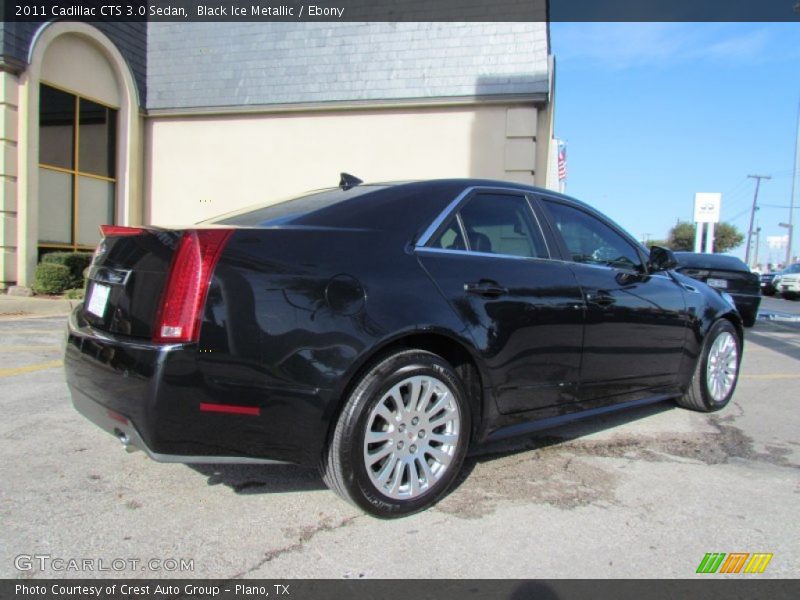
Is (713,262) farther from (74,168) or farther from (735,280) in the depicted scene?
(74,168)

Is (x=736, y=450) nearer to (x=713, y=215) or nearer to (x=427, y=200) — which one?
(x=427, y=200)

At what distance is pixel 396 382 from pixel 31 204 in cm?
1080

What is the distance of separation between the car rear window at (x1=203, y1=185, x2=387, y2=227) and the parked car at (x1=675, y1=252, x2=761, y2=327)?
28.0ft

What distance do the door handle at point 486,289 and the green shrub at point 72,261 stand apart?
10112mm

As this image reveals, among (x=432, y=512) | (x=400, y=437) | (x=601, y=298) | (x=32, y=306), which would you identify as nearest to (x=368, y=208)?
(x=400, y=437)

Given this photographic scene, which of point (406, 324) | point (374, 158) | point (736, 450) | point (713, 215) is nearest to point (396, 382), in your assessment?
point (406, 324)

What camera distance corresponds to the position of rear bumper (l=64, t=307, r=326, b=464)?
244cm

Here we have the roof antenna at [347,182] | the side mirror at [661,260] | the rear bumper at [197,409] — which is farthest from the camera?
the side mirror at [661,260]

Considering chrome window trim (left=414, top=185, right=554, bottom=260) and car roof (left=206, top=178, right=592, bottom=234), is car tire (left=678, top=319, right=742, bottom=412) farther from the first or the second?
car roof (left=206, top=178, right=592, bottom=234)

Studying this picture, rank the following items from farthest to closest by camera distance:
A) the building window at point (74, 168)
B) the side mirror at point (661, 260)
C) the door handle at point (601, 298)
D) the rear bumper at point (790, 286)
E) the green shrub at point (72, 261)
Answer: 1. the rear bumper at point (790, 286)
2. the building window at point (74, 168)
3. the green shrub at point (72, 261)
4. the side mirror at point (661, 260)
5. the door handle at point (601, 298)

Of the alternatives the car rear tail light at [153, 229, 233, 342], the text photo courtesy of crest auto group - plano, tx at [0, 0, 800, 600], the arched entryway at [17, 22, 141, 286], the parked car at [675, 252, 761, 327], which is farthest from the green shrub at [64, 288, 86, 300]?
the parked car at [675, 252, 761, 327]

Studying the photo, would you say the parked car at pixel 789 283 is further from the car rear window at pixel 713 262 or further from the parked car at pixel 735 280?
the parked car at pixel 735 280

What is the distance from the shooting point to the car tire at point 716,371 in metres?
4.75

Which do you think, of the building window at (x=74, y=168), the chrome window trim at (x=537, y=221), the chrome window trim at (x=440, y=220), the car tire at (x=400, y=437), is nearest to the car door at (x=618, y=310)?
the chrome window trim at (x=537, y=221)
